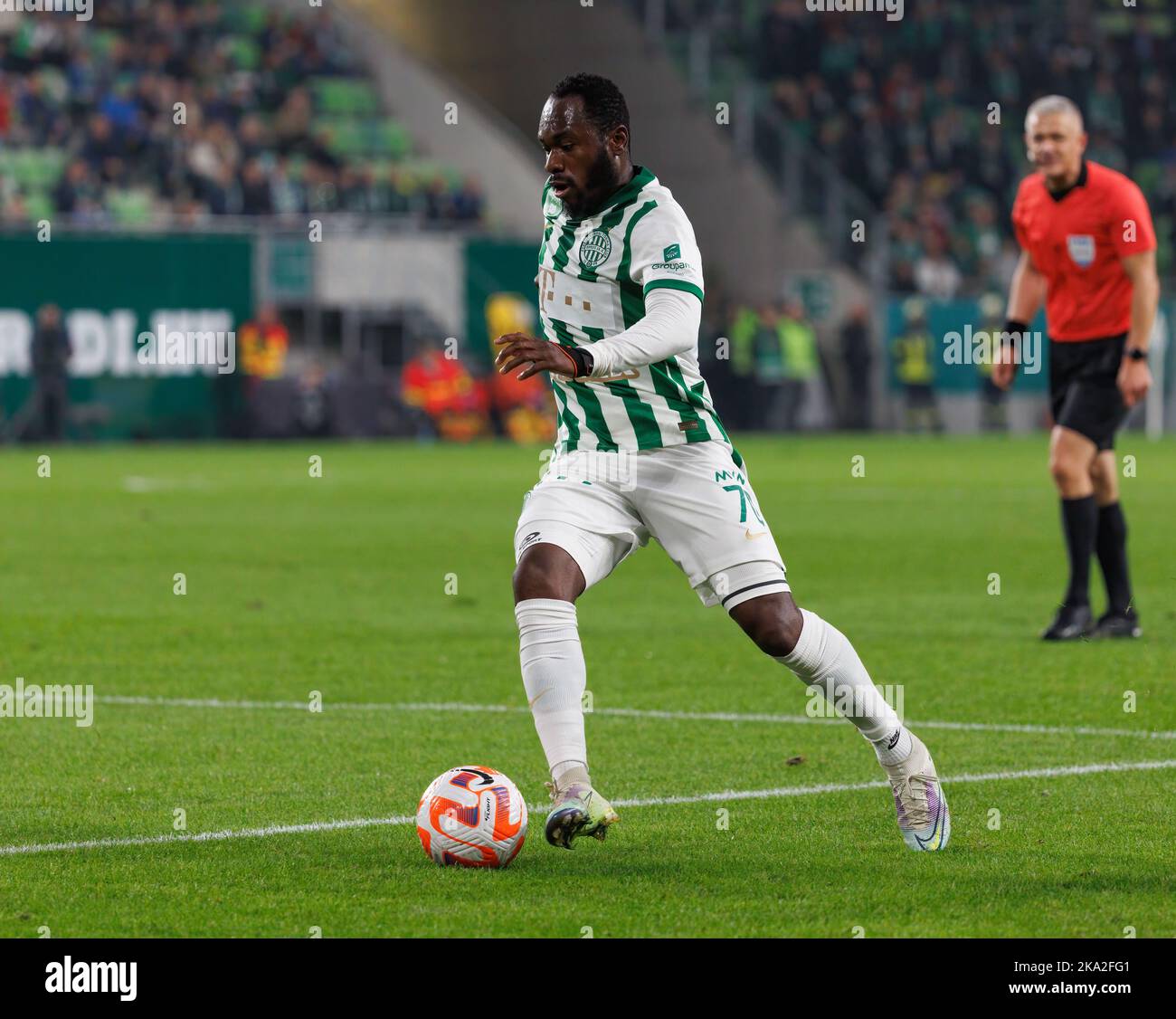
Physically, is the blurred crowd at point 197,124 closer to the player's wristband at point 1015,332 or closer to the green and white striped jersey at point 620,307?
the player's wristband at point 1015,332

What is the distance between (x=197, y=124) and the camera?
31.0 metres

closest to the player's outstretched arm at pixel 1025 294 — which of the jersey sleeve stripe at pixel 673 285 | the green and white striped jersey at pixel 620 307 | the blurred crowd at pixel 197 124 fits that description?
the green and white striped jersey at pixel 620 307

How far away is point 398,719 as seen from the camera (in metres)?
7.72

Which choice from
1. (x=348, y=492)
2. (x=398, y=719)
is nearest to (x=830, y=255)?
(x=348, y=492)

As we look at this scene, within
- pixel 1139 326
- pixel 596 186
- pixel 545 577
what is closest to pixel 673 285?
pixel 596 186

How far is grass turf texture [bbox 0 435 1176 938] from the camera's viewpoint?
15.9 ft

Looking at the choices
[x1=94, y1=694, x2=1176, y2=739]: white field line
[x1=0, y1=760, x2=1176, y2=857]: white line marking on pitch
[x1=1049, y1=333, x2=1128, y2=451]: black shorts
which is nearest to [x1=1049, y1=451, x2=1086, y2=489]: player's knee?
[x1=1049, y1=333, x2=1128, y2=451]: black shorts

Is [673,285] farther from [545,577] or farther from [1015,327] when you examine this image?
[1015,327]

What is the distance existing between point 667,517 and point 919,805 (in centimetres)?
98

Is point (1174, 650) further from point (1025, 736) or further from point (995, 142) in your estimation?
point (995, 142)

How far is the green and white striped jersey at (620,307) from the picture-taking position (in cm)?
561

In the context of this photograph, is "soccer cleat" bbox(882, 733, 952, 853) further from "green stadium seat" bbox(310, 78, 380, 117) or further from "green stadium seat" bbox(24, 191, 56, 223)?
"green stadium seat" bbox(310, 78, 380, 117)

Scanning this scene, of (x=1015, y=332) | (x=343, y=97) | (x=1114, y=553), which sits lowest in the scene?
(x=1114, y=553)
